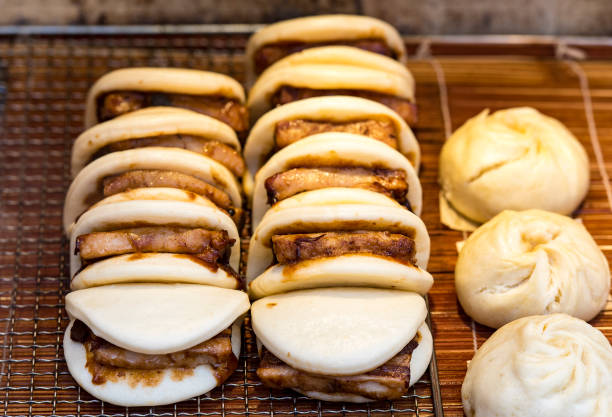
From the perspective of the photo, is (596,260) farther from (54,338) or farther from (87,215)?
(54,338)

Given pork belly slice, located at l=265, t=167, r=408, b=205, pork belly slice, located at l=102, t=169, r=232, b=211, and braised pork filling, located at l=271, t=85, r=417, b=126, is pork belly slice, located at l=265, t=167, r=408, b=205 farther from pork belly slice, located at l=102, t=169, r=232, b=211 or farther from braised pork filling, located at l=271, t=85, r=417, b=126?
braised pork filling, located at l=271, t=85, r=417, b=126

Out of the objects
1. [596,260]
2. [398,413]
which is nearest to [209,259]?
[398,413]

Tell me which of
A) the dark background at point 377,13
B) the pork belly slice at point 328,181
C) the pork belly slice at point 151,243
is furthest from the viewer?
the dark background at point 377,13

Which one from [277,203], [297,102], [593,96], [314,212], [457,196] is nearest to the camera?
[314,212]

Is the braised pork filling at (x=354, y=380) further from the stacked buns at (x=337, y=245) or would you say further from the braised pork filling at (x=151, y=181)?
the braised pork filling at (x=151, y=181)

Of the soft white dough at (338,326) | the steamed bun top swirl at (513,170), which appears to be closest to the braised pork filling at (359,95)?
the steamed bun top swirl at (513,170)

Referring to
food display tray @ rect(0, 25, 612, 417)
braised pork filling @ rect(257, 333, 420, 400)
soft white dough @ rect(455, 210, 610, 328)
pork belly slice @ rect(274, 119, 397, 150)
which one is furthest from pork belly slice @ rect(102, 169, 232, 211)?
soft white dough @ rect(455, 210, 610, 328)
